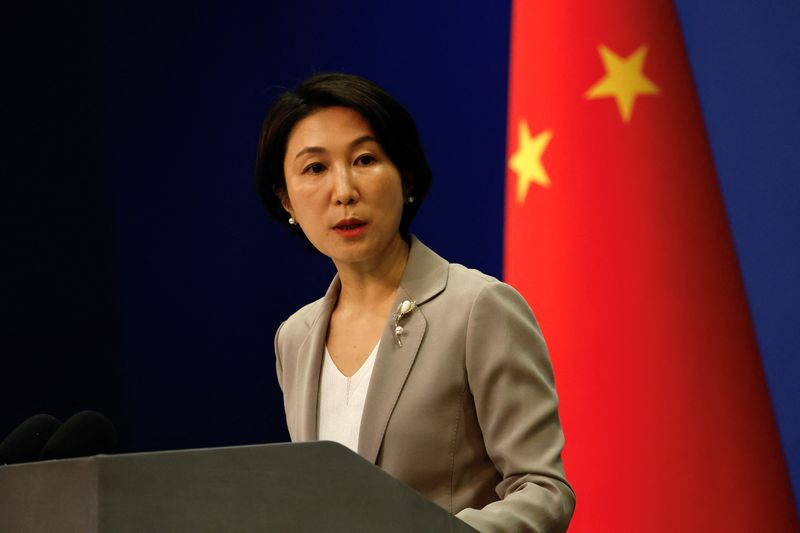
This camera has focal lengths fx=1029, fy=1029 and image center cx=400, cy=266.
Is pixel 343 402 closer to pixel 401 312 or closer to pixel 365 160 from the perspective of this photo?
pixel 401 312

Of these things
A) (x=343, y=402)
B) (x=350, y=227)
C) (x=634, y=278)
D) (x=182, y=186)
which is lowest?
(x=343, y=402)

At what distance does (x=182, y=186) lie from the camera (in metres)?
2.71

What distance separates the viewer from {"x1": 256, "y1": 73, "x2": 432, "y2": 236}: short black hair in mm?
1417

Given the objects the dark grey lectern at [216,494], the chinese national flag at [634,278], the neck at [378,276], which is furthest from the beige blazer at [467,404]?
the chinese national flag at [634,278]

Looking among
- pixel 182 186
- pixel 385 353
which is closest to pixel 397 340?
pixel 385 353

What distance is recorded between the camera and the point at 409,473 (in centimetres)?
130

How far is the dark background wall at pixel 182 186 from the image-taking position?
2594 millimetres

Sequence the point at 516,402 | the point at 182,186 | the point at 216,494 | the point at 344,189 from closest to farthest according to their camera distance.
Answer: the point at 216,494
the point at 516,402
the point at 344,189
the point at 182,186

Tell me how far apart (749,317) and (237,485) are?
153cm

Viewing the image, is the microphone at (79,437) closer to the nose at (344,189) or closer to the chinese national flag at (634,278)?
the nose at (344,189)

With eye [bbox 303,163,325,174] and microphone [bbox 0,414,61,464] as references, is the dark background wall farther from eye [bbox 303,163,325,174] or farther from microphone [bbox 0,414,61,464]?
microphone [bbox 0,414,61,464]

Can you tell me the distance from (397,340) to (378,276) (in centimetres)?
14

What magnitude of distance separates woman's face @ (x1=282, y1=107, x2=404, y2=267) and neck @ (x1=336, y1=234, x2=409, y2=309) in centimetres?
3

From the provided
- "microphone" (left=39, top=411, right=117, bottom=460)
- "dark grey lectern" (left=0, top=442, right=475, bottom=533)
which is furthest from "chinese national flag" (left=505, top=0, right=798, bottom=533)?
"microphone" (left=39, top=411, right=117, bottom=460)
